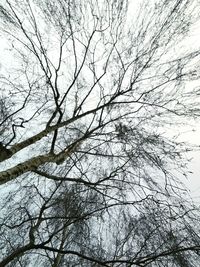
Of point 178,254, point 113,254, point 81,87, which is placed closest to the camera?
point 178,254

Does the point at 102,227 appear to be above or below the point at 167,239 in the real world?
above

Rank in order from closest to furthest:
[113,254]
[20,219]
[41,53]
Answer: [20,219] → [41,53] → [113,254]

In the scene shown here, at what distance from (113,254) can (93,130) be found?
3986mm

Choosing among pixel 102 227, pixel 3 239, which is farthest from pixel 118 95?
pixel 3 239

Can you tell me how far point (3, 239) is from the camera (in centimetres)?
581

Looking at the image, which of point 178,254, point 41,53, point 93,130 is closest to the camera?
point 178,254

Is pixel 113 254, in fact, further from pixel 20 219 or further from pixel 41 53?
pixel 41 53

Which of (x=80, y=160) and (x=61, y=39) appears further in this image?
(x=80, y=160)

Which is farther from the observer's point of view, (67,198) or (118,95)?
(118,95)

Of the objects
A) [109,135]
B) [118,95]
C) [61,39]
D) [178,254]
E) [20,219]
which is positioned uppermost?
[61,39]

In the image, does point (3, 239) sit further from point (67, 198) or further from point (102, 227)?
point (102, 227)

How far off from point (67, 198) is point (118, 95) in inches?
88.3

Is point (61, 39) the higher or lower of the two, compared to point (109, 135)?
higher

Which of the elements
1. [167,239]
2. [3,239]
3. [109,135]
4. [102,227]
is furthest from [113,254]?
[167,239]
